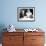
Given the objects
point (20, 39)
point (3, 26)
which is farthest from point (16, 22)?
point (20, 39)

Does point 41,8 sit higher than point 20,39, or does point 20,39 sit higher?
point 41,8

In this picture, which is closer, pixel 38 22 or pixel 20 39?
pixel 20 39

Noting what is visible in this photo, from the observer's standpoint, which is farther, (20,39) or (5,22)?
(5,22)

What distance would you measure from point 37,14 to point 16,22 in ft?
2.44

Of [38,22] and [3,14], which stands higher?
[3,14]

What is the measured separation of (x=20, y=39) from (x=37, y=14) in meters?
1.05

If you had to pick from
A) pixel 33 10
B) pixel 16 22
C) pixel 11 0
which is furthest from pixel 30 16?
pixel 11 0

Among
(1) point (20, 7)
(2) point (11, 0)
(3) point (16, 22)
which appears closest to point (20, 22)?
(3) point (16, 22)

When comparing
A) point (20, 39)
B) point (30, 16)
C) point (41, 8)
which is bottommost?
point (20, 39)

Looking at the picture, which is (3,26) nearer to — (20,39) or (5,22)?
(5,22)

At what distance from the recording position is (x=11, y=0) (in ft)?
14.2

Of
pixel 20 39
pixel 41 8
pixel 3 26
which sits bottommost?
pixel 20 39

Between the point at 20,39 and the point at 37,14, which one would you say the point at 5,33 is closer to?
the point at 20,39

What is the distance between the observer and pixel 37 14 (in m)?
4.35
